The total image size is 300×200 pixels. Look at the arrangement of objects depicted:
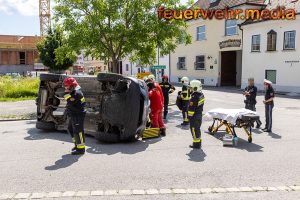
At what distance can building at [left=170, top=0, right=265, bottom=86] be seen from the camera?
29.3 meters

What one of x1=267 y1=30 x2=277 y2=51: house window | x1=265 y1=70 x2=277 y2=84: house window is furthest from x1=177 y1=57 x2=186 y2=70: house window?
x1=267 y1=30 x2=277 y2=51: house window

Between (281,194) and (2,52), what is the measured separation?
64.5 metres

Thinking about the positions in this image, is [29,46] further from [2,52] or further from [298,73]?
[298,73]

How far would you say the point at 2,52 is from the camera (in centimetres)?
6147

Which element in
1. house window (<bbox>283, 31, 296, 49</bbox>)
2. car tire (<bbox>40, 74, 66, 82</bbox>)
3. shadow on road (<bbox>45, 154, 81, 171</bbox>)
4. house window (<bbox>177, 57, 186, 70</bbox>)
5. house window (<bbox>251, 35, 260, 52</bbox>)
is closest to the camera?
shadow on road (<bbox>45, 154, 81, 171</bbox>)

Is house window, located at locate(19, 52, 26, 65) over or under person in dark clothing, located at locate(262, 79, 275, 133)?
over

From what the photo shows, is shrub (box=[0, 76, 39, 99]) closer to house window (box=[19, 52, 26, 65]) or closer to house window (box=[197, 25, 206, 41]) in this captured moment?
house window (box=[197, 25, 206, 41])

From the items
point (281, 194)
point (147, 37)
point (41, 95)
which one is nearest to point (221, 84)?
point (147, 37)

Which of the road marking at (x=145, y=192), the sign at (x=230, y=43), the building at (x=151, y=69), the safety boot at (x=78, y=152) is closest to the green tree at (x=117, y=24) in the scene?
the safety boot at (x=78, y=152)

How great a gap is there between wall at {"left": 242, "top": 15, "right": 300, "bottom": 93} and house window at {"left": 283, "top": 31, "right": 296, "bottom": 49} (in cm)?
26

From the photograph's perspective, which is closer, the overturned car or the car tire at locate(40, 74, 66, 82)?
the overturned car

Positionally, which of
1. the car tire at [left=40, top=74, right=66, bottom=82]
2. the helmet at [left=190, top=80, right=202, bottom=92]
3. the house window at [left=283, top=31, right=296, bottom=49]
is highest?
the house window at [left=283, top=31, right=296, bottom=49]

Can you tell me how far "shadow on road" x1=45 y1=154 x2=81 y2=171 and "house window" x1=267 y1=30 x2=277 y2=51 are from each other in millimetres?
21193

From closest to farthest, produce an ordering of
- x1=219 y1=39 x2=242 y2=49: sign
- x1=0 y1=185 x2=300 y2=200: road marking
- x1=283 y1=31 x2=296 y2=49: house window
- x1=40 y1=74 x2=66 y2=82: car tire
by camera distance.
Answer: x1=0 y1=185 x2=300 y2=200: road marking, x1=40 y1=74 x2=66 y2=82: car tire, x1=283 y1=31 x2=296 y2=49: house window, x1=219 y1=39 x2=242 y2=49: sign
